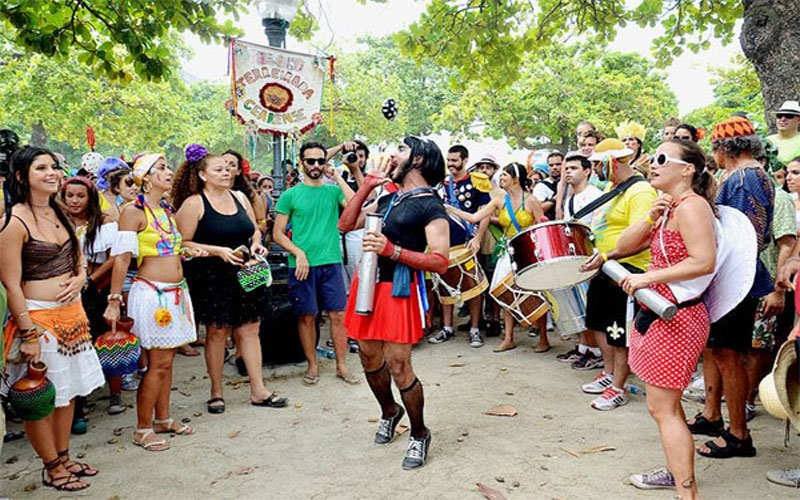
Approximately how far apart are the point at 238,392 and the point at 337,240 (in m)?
1.52

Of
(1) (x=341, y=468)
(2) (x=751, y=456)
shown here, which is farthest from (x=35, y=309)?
(2) (x=751, y=456)

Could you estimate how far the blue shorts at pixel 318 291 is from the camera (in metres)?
5.20

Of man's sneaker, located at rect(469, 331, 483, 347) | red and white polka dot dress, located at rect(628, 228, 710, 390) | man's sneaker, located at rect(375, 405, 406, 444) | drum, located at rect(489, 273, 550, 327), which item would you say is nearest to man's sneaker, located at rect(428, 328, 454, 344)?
man's sneaker, located at rect(469, 331, 483, 347)

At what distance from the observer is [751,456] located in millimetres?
3555

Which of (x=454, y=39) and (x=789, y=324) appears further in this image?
(x=454, y=39)

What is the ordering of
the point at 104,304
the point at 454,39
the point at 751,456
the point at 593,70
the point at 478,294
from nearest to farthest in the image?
the point at 751,456 < the point at 104,304 < the point at 478,294 < the point at 454,39 < the point at 593,70

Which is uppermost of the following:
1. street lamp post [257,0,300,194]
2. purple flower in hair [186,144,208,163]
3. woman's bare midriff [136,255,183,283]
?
street lamp post [257,0,300,194]

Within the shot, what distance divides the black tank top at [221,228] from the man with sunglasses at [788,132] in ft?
14.2

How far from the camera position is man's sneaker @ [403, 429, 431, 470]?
11.6ft

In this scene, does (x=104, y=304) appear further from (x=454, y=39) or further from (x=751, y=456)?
(x=454, y=39)

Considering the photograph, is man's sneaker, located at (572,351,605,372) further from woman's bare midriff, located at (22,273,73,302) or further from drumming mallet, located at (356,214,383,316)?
woman's bare midriff, located at (22,273,73,302)

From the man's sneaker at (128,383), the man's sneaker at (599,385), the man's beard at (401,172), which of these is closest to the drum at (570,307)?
the man's sneaker at (599,385)

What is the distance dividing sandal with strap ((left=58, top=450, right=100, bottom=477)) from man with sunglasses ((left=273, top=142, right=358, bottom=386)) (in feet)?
6.44

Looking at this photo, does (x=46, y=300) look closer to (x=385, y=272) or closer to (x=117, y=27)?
(x=385, y=272)
